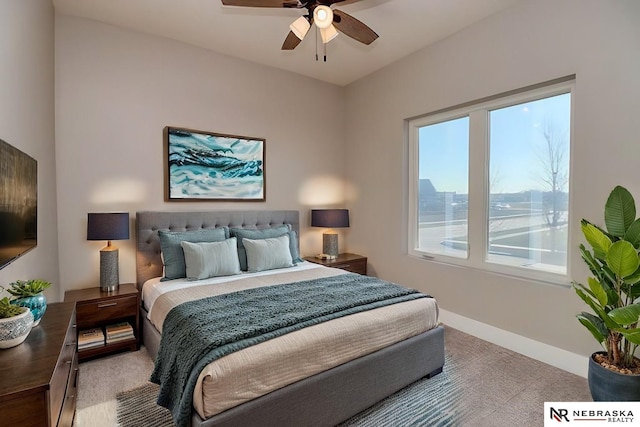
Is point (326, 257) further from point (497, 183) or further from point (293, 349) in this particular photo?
point (293, 349)

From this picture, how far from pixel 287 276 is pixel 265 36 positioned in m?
2.49

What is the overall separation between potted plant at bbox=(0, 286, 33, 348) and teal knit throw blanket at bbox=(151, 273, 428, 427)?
2.33 feet

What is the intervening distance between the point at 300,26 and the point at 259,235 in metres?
2.12

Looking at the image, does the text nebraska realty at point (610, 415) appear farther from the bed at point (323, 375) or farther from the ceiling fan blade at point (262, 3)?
the ceiling fan blade at point (262, 3)

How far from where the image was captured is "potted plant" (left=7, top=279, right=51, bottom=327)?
158cm

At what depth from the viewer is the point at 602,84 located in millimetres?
2410

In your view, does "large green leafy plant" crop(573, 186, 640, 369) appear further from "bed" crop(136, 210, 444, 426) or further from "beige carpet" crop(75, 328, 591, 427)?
"bed" crop(136, 210, 444, 426)

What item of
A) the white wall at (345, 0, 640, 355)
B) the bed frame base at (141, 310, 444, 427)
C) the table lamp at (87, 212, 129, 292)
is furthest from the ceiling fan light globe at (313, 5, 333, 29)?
the table lamp at (87, 212, 129, 292)

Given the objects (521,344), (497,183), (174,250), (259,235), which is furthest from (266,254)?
(521,344)

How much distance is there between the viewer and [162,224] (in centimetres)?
335

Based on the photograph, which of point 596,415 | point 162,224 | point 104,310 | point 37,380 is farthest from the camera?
point 162,224

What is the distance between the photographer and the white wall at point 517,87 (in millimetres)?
2352

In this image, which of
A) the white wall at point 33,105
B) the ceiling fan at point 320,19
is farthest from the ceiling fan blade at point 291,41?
the white wall at point 33,105

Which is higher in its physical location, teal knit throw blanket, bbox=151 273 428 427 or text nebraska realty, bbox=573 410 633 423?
teal knit throw blanket, bbox=151 273 428 427
